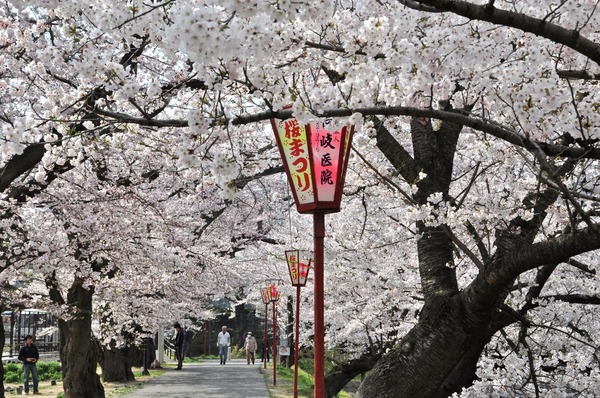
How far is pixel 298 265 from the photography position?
13.7m

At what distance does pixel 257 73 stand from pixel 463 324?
9.93 feet

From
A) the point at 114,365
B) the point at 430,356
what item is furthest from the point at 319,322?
the point at 114,365

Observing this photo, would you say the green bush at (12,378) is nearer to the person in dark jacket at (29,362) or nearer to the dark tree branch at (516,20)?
the person in dark jacket at (29,362)

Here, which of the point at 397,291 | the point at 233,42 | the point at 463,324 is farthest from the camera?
the point at 397,291

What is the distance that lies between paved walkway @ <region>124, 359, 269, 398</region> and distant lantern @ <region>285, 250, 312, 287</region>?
2892mm

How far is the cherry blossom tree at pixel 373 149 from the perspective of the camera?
384 cm

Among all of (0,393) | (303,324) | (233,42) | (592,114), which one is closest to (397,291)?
(0,393)

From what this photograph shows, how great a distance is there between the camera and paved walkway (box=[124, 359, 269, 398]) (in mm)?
15137

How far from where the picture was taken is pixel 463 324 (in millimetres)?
5730

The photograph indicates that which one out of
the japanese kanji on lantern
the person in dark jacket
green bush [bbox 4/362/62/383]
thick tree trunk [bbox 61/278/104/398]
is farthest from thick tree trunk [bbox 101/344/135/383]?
the japanese kanji on lantern

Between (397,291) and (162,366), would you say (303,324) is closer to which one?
(162,366)

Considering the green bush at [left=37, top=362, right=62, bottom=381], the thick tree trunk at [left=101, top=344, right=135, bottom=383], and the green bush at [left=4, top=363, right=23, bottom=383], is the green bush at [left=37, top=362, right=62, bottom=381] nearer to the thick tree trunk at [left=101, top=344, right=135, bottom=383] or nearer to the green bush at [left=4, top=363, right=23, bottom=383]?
the green bush at [left=4, top=363, right=23, bottom=383]

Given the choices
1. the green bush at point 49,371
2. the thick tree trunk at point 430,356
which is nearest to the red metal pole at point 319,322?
the thick tree trunk at point 430,356

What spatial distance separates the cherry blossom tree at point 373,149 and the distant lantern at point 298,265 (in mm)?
758
